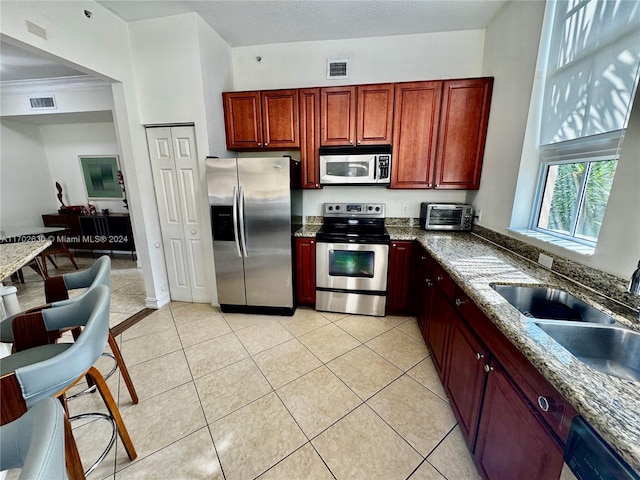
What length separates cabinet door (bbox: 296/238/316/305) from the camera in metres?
2.75

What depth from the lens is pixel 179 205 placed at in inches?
113

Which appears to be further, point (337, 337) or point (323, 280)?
point (323, 280)

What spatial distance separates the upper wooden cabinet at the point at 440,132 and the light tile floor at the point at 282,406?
65.0 inches

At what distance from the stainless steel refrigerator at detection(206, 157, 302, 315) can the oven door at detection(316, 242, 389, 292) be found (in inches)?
14.0

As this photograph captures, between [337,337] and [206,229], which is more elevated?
[206,229]

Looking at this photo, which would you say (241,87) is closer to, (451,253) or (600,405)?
(451,253)

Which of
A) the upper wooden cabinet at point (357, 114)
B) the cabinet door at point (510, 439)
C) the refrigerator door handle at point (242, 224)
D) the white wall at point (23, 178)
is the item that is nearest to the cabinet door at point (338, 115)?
the upper wooden cabinet at point (357, 114)

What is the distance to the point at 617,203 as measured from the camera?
A: 4.09 feet

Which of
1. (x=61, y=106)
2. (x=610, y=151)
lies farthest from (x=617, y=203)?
(x=61, y=106)

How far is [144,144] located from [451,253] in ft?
10.6

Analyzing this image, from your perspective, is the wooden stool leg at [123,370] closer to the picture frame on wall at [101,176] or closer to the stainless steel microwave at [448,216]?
the stainless steel microwave at [448,216]

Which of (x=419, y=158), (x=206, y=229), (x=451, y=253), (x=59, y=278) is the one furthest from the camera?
(x=206, y=229)

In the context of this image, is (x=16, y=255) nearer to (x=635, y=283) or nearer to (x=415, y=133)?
(x=635, y=283)

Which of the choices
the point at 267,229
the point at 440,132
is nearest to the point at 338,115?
the point at 440,132
